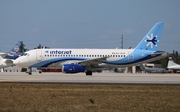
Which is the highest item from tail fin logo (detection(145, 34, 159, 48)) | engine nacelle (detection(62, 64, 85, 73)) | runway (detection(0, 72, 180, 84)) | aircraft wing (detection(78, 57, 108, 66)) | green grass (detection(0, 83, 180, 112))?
tail fin logo (detection(145, 34, 159, 48))

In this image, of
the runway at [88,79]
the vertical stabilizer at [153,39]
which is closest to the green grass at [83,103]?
the runway at [88,79]

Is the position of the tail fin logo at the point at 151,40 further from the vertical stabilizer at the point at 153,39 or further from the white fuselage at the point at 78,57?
the white fuselage at the point at 78,57

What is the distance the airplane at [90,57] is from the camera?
1906 inches

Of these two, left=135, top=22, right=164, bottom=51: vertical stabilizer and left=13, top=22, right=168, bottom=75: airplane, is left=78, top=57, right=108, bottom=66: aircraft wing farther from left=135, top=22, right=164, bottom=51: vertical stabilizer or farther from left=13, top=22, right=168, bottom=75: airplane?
left=135, top=22, right=164, bottom=51: vertical stabilizer

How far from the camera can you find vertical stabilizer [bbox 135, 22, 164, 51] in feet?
170

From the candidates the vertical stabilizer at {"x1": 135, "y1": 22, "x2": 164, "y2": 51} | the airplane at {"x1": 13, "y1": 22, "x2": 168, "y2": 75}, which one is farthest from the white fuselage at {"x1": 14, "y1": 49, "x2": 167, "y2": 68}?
the vertical stabilizer at {"x1": 135, "y1": 22, "x2": 164, "y2": 51}

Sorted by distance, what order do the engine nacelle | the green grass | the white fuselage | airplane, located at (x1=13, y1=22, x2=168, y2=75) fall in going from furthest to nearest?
1. the white fuselage
2. airplane, located at (x1=13, y1=22, x2=168, y2=75)
3. the engine nacelle
4. the green grass

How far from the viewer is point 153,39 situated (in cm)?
5197

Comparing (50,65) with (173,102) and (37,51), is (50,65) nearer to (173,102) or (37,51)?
(37,51)

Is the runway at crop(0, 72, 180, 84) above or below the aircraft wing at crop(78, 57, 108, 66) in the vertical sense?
below

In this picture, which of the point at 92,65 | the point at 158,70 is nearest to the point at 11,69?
the point at 158,70

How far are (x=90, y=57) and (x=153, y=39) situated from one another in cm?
946

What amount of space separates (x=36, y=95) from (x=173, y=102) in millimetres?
7019

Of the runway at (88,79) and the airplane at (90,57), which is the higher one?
the airplane at (90,57)
